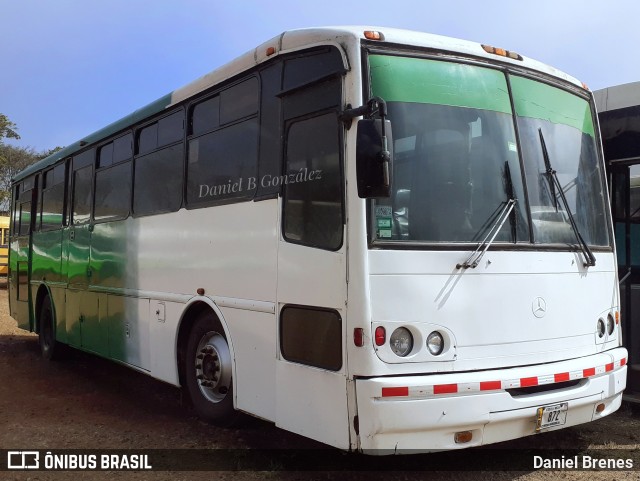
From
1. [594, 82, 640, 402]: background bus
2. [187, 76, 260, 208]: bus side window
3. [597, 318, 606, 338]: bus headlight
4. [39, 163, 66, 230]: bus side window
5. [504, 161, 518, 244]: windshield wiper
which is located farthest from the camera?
[39, 163, 66, 230]: bus side window

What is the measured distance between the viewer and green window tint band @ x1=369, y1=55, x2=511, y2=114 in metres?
3.83

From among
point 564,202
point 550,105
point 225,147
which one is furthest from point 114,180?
point 564,202

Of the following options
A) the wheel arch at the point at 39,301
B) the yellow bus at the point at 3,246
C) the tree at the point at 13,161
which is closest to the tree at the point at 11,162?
the tree at the point at 13,161

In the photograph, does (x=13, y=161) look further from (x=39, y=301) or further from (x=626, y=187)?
(x=626, y=187)

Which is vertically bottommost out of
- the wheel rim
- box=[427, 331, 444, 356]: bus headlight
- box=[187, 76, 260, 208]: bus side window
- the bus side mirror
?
the wheel rim

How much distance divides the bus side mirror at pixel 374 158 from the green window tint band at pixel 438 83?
1.28 ft

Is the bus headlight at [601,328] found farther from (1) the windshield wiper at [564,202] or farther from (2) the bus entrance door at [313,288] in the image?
(2) the bus entrance door at [313,288]

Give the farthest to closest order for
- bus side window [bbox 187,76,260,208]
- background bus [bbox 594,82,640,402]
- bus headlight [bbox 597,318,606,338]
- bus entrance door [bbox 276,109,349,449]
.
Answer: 1. background bus [bbox 594,82,640,402]
2. bus side window [bbox 187,76,260,208]
3. bus headlight [bbox 597,318,606,338]
4. bus entrance door [bbox 276,109,349,449]

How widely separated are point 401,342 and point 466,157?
129cm

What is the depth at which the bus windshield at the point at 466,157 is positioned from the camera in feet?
12.5

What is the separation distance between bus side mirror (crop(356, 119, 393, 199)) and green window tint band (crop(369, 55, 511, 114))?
39 centimetres

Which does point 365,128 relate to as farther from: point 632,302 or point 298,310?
point 632,302

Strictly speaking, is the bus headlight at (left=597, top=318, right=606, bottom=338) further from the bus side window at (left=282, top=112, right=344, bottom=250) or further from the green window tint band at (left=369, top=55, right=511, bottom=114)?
Result: the bus side window at (left=282, top=112, right=344, bottom=250)

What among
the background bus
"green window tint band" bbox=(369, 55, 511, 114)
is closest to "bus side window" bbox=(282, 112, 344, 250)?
"green window tint band" bbox=(369, 55, 511, 114)
